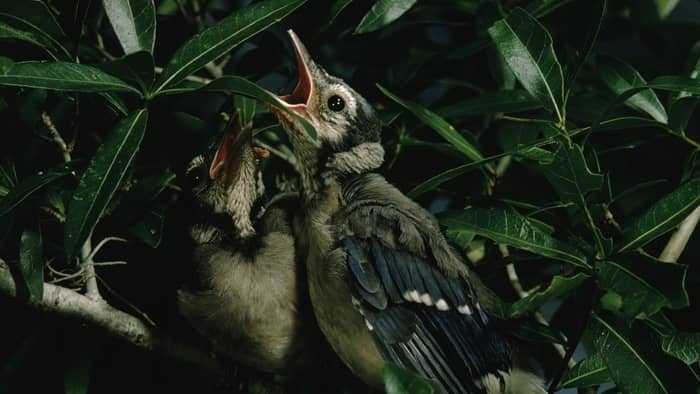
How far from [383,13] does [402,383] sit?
0.72 m

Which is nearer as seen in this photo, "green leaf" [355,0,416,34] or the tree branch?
the tree branch

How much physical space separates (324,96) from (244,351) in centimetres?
52

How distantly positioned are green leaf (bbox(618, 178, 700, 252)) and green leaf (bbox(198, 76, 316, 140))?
1.66 ft

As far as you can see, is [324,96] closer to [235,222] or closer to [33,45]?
[235,222]

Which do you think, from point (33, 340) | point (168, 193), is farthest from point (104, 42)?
point (33, 340)

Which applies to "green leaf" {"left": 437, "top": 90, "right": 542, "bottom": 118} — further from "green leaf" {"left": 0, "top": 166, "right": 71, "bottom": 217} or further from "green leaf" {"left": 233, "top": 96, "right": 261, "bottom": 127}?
"green leaf" {"left": 0, "top": 166, "right": 71, "bottom": 217}

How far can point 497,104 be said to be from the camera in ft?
5.51

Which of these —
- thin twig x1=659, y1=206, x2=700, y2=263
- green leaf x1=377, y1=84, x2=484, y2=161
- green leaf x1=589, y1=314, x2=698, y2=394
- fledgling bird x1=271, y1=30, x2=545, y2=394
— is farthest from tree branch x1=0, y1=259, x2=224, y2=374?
thin twig x1=659, y1=206, x2=700, y2=263

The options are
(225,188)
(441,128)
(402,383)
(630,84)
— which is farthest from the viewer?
(225,188)

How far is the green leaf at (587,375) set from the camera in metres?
1.48

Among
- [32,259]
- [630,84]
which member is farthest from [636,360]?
[32,259]

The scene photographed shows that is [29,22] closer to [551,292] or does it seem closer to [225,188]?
[225,188]

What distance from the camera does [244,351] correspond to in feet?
5.46

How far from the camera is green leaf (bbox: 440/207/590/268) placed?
4.46 feet
